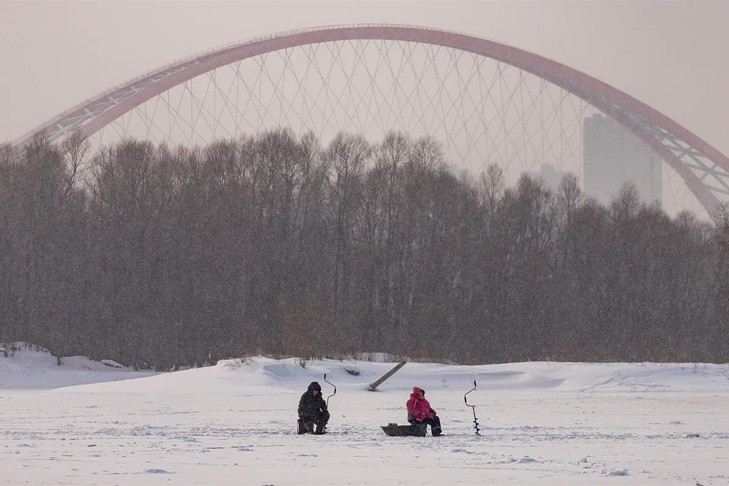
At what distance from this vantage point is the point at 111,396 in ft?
104

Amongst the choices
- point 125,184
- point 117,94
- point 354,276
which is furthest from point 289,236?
point 117,94

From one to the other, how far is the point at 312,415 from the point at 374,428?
1.68 meters

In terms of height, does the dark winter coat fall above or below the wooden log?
below

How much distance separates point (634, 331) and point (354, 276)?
1199 centimetres

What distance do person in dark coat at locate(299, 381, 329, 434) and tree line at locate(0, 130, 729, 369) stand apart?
29.0m

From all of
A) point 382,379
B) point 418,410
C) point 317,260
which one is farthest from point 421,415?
point 317,260

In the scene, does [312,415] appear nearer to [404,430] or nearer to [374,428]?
[404,430]

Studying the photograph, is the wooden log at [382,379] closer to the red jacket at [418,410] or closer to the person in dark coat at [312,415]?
the person in dark coat at [312,415]

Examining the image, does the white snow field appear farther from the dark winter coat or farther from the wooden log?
the dark winter coat

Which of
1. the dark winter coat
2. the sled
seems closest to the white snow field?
the sled

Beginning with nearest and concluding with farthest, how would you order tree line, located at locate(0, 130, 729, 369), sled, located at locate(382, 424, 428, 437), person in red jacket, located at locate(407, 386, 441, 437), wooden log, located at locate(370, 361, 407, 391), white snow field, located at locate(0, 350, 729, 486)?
white snow field, located at locate(0, 350, 729, 486)
sled, located at locate(382, 424, 428, 437)
person in red jacket, located at locate(407, 386, 441, 437)
wooden log, located at locate(370, 361, 407, 391)
tree line, located at locate(0, 130, 729, 369)

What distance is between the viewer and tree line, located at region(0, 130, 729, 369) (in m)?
53.3

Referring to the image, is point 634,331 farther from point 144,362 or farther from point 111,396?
point 111,396

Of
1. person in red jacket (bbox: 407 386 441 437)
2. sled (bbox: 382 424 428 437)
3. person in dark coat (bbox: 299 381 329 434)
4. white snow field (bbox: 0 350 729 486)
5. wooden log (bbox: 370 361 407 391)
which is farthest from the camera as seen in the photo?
wooden log (bbox: 370 361 407 391)
